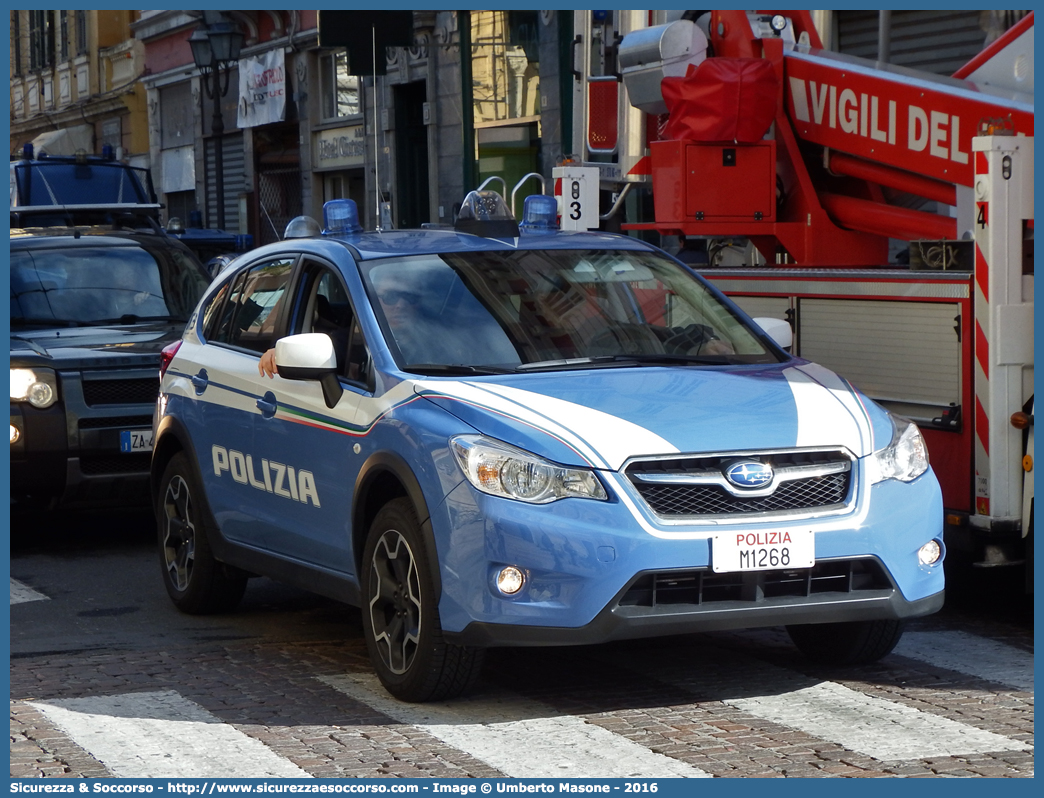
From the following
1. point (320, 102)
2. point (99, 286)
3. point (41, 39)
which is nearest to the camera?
point (99, 286)

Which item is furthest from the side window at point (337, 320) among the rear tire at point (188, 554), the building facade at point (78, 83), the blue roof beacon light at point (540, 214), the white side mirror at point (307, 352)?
the building facade at point (78, 83)

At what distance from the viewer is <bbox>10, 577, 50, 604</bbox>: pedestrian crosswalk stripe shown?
27.8ft

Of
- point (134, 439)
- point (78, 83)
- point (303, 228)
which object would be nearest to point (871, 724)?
point (303, 228)

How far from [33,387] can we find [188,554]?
87.9 inches

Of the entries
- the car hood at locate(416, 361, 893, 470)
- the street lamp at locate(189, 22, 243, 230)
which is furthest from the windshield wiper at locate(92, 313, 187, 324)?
the street lamp at locate(189, 22, 243, 230)

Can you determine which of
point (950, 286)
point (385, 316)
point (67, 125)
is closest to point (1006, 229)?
point (950, 286)

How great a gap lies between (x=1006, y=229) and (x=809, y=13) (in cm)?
351

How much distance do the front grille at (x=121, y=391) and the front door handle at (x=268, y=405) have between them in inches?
112

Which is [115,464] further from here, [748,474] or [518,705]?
[748,474]

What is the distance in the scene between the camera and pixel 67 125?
4703cm

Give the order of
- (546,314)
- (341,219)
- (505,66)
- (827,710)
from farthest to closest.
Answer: (505,66) < (341,219) < (546,314) < (827,710)

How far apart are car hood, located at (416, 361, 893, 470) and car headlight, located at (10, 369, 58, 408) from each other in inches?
167

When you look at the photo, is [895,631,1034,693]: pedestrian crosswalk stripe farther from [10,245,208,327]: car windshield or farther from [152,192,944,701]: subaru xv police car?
[10,245,208,327]: car windshield

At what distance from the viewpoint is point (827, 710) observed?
19.6 feet
